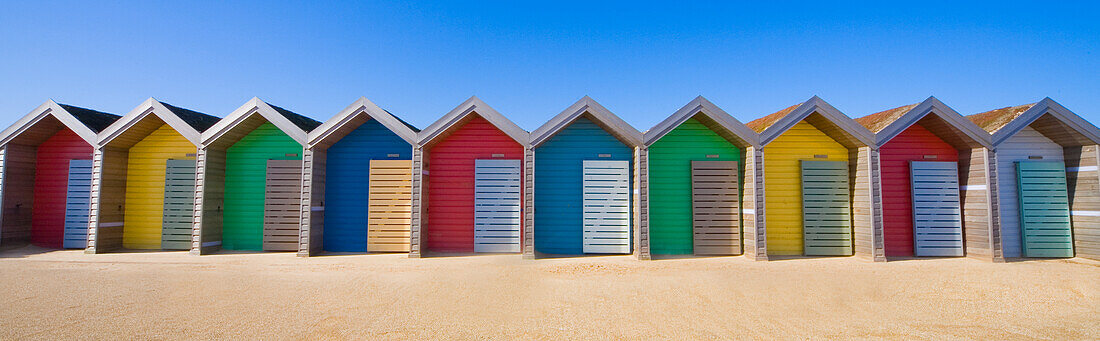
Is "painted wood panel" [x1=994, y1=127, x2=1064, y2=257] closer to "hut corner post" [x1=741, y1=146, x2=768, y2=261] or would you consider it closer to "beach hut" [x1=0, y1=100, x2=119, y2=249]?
"hut corner post" [x1=741, y1=146, x2=768, y2=261]

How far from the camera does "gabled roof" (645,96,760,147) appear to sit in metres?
10.5

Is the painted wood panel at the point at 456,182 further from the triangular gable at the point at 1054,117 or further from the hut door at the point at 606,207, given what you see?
the triangular gable at the point at 1054,117

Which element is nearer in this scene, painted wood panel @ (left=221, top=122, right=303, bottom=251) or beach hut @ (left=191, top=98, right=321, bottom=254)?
beach hut @ (left=191, top=98, right=321, bottom=254)

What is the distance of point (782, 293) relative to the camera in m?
7.23

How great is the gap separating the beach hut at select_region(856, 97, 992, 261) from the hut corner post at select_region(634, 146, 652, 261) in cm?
530

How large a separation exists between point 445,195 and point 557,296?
5.50 metres

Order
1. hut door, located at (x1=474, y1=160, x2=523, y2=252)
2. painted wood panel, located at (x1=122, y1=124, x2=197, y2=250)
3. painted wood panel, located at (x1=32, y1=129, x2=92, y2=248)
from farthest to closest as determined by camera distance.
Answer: painted wood panel, located at (x1=32, y1=129, x2=92, y2=248)
painted wood panel, located at (x1=122, y1=124, x2=197, y2=250)
hut door, located at (x1=474, y1=160, x2=523, y2=252)

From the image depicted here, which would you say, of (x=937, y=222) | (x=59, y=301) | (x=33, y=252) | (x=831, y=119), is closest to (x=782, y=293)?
(x=831, y=119)

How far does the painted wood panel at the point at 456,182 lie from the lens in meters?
11.5

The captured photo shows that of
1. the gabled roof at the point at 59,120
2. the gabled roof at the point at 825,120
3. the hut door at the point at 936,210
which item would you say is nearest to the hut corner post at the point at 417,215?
the gabled roof at the point at 825,120

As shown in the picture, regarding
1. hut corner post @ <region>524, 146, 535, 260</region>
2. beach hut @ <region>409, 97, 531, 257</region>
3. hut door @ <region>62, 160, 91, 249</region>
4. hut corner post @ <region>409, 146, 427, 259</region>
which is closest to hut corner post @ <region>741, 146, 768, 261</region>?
hut corner post @ <region>524, 146, 535, 260</region>

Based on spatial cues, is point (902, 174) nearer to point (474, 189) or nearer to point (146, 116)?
point (474, 189)

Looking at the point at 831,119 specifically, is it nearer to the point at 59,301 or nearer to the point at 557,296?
the point at 557,296

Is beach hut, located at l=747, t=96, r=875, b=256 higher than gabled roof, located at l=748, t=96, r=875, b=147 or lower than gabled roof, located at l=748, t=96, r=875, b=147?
lower
